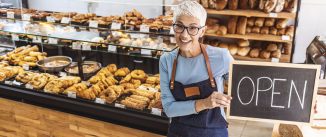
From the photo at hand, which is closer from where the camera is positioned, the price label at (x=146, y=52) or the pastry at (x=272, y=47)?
the price label at (x=146, y=52)

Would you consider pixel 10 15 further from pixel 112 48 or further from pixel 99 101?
pixel 99 101

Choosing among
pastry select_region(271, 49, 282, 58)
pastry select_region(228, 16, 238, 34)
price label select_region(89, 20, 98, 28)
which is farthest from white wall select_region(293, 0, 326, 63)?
price label select_region(89, 20, 98, 28)

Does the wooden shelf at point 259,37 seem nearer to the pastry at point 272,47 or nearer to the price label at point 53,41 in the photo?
the pastry at point 272,47

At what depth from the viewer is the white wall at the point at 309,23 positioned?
17.6ft

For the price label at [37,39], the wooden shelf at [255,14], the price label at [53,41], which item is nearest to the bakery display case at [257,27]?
the wooden shelf at [255,14]

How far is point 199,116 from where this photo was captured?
1940 mm

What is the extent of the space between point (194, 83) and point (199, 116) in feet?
0.71

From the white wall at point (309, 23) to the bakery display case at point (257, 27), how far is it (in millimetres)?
589

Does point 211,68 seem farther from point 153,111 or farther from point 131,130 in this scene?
point 131,130

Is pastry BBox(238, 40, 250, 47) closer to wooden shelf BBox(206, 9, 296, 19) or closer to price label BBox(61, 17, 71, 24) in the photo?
wooden shelf BBox(206, 9, 296, 19)

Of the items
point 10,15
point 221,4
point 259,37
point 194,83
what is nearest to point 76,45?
point 10,15

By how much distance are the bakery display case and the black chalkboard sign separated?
2994 mm

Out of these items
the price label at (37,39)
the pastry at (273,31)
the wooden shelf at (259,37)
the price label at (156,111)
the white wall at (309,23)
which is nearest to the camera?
the price label at (156,111)

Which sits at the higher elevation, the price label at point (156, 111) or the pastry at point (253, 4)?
the pastry at point (253, 4)
